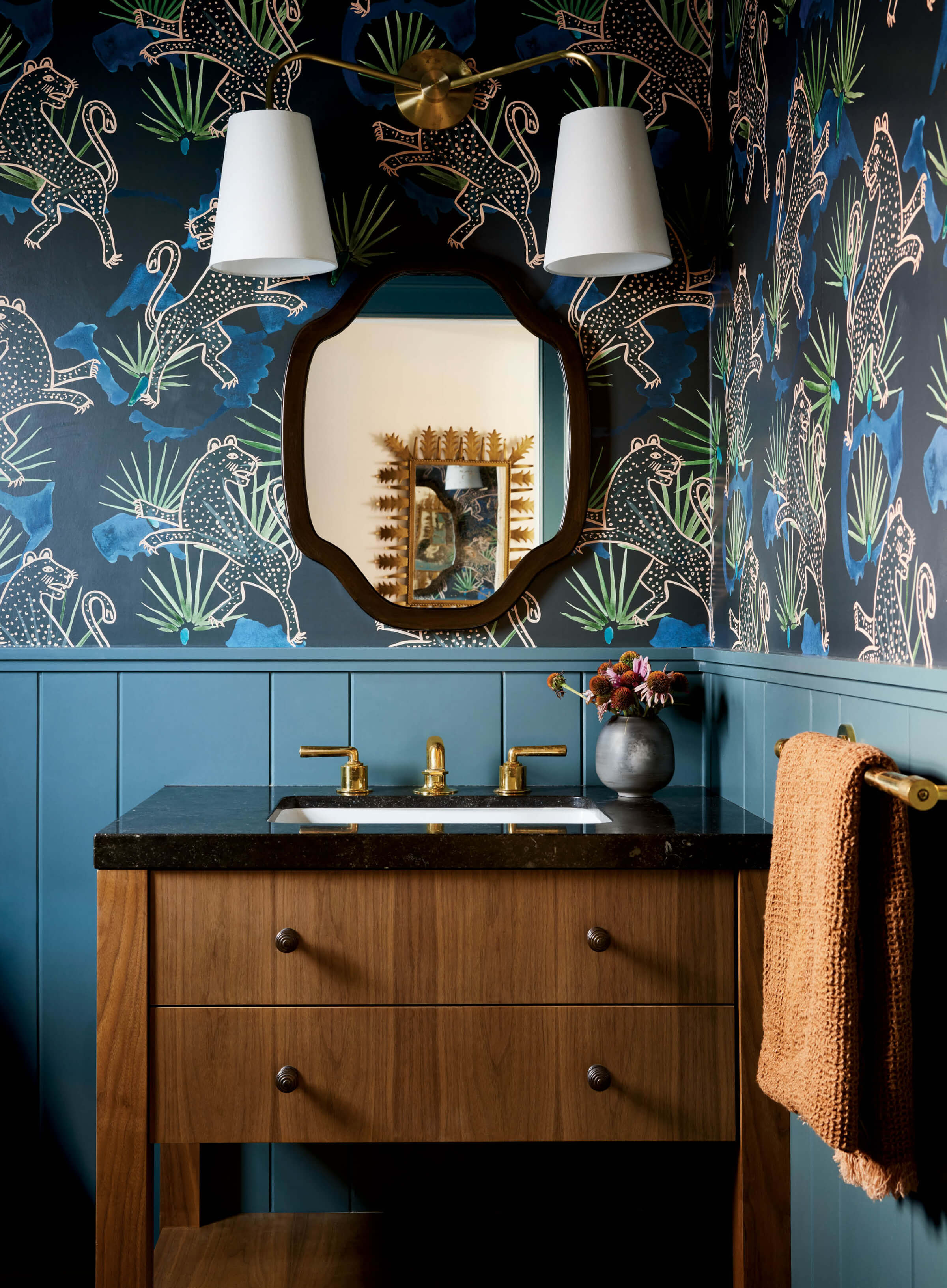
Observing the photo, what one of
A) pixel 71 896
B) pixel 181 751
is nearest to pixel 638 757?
pixel 181 751

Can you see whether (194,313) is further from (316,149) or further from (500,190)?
(500,190)

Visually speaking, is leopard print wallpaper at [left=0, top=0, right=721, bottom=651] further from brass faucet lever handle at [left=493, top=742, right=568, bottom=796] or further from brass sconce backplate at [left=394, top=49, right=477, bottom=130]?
brass faucet lever handle at [left=493, top=742, right=568, bottom=796]

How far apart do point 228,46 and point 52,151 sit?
1.24ft

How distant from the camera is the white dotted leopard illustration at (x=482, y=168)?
2018mm


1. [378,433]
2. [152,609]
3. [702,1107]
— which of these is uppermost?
[378,433]

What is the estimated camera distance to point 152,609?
2.02m

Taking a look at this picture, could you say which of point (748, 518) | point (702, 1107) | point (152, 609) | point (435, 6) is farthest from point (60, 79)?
point (702, 1107)

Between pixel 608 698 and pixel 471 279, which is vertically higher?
pixel 471 279

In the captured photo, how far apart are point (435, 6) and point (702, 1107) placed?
194 cm

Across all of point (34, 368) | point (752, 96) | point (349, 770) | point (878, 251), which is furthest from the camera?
point (34, 368)

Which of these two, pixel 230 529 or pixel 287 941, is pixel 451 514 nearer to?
pixel 230 529

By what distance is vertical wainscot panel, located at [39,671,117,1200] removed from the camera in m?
1.98

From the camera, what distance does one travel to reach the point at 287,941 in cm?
149

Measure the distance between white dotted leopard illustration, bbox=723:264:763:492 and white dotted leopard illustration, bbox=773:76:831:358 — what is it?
13cm
